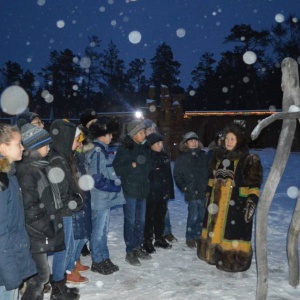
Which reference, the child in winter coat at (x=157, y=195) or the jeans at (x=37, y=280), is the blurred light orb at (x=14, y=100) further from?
the jeans at (x=37, y=280)

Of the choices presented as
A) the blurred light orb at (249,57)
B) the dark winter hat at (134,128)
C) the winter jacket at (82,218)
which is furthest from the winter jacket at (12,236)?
the blurred light orb at (249,57)

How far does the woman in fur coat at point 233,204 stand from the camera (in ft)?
15.8

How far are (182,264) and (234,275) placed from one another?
77cm

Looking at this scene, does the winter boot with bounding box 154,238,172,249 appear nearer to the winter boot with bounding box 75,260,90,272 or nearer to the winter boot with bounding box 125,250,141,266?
the winter boot with bounding box 125,250,141,266

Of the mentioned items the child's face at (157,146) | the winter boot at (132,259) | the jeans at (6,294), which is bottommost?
the winter boot at (132,259)

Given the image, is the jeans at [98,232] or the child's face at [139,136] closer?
the jeans at [98,232]

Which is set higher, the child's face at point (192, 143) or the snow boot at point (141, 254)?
the child's face at point (192, 143)

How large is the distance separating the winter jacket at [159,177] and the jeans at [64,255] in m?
1.90

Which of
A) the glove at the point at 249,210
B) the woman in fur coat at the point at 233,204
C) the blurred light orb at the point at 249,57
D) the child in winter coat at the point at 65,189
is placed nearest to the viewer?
the child in winter coat at the point at 65,189

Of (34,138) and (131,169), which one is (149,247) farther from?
(34,138)

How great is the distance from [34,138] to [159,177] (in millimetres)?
2724

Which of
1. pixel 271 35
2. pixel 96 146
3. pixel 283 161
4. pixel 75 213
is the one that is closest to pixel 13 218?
pixel 75 213

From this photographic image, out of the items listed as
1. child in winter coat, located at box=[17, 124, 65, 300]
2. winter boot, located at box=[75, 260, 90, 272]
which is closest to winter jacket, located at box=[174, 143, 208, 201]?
winter boot, located at box=[75, 260, 90, 272]

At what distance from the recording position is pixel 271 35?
133 feet
